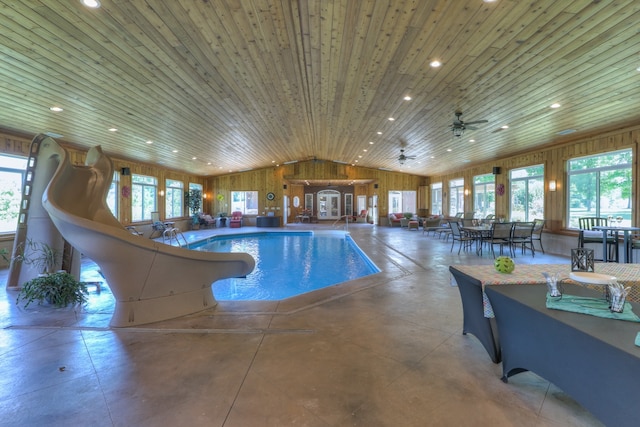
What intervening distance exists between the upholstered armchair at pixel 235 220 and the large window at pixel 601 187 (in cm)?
1292

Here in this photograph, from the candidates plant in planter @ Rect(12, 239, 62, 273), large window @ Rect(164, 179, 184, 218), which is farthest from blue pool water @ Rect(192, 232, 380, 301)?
large window @ Rect(164, 179, 184, 218)

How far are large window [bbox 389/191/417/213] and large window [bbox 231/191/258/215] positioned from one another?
735 centimetres

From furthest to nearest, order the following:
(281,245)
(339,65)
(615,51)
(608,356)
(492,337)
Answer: (281,245) → (339,65) → (615,51) → (492,337) → (608,356)

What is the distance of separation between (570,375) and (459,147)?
8.47m

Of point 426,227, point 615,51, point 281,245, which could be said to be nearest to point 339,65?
point 615,51

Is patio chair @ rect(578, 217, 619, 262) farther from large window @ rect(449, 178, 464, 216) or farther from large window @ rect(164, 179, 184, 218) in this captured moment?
large window @ rect(164, 179, 184, 218)

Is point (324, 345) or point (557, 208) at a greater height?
point (557, 208)

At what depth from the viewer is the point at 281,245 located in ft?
33.8

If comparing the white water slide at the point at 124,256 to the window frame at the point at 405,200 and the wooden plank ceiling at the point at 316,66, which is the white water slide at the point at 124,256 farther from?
the window frame at the point at 405,200

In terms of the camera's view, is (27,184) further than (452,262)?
No

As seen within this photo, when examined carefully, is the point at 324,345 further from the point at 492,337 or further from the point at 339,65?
the point at 339,65

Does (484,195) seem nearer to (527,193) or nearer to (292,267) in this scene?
(527,193)

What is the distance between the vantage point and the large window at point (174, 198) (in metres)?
12.5

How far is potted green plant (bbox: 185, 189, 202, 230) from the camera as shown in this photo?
13781 mm
